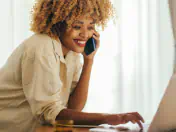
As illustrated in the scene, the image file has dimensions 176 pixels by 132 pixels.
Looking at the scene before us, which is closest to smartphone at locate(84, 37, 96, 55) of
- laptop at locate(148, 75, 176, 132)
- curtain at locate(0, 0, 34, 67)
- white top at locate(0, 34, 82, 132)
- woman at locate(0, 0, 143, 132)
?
woman at locate(0, 0, 143, 132)

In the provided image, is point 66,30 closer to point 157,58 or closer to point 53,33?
point 53,33

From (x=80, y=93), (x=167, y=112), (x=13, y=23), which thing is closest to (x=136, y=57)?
(x=13, y=23)

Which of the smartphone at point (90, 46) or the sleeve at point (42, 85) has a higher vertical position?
the smartphone at point (90, 46)

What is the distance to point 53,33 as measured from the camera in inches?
66.4

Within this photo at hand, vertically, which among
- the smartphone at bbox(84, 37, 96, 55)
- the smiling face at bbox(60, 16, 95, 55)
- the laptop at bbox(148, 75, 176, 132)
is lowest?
the laptop at bbox(148, 75, 176, 132)

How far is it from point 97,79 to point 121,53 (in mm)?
248

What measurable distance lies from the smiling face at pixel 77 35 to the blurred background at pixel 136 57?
103 centimetres

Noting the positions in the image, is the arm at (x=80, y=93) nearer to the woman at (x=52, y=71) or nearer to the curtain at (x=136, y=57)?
the woman at (x=52, y=71)

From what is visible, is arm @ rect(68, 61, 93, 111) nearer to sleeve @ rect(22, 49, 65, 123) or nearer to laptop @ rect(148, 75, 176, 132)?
sleeve @ rect(22, 49, 65, 123)

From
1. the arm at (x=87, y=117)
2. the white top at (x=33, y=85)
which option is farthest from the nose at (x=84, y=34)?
the arm at (x=87, y=117)

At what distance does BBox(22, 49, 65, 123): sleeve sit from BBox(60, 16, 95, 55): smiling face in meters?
0.24

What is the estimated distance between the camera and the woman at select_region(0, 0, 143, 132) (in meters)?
1.41

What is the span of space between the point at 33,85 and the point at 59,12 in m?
0.39

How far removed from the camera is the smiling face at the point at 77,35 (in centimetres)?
173
